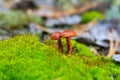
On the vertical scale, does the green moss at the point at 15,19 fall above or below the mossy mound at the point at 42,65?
above

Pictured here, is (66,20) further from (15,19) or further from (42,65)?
(42,65)

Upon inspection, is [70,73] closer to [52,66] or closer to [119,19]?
[52,66]

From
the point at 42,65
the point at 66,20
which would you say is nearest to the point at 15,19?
the point at 66,20

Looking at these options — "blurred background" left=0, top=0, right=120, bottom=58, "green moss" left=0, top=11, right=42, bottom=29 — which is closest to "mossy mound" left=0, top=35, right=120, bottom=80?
"blurred background" left=0, top=0, right=120, bottom=58

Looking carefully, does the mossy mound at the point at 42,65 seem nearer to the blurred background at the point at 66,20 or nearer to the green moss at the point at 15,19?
the blurred background at the point at 66,20

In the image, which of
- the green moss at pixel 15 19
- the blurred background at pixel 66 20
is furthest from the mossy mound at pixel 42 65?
the green moss at pixel 15 19

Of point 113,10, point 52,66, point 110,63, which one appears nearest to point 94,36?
point 113,10

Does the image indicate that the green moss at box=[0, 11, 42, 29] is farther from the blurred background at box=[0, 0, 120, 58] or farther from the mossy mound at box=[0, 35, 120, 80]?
the mossy mound at box=[0, 35, 120, 80]
